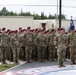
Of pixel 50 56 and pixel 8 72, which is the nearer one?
pixel 8 72

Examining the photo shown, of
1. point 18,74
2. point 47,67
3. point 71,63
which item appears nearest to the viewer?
point 18,74

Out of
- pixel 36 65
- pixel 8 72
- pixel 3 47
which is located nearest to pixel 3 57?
pixel 3 47

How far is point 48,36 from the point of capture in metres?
19.3

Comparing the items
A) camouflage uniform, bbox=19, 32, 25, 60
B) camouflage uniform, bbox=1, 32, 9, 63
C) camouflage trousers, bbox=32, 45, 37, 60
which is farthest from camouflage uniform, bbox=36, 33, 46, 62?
camouflage uniform, bbox=1, 32, 9, 63

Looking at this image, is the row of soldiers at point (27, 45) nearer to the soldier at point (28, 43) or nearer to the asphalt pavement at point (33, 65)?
the soldier at point (28, 43)

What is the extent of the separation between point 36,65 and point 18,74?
2.87 metres

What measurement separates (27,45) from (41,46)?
2.98ft

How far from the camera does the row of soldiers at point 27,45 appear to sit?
60.7ft

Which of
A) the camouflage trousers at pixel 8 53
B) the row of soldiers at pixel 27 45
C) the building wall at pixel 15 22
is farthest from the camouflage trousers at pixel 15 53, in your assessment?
the building wall at pixel 15 22

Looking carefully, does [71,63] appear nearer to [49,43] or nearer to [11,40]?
[49,43]

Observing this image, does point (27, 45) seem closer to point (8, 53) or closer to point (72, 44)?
point (8, 53)

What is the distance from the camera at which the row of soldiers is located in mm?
18500

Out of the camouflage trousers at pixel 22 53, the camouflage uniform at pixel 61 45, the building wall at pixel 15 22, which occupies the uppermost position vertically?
the building wall at pixel 15 22

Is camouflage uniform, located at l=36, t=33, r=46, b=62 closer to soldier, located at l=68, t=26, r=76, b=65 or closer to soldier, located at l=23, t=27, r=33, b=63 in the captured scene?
soldier, located at l=23, t=27, r=33, b=63
